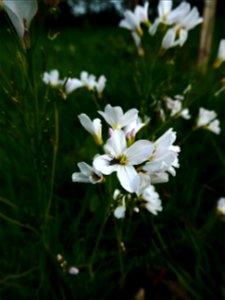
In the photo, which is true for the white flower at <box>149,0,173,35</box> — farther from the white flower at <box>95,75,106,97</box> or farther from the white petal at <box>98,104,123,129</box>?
the white petal at <box>98,104,123,129</box>

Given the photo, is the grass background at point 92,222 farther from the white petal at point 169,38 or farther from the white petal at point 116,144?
the white petal at point 116,144

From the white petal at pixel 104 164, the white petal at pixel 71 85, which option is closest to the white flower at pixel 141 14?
the white petal at pixel 71 85

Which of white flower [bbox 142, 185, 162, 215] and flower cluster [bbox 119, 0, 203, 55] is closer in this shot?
white flower [bbox 142, 185, 162, 215]

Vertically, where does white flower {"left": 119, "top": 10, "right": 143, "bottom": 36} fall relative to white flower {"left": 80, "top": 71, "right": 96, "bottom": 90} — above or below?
above

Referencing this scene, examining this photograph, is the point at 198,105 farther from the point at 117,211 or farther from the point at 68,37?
the point at 68,37

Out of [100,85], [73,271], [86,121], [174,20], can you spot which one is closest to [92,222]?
[73,271]

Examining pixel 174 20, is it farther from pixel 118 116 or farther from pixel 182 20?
pixel 118 116

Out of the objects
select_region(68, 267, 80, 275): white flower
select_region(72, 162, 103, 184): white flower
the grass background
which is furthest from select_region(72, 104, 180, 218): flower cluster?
select_region(68, 267, 80, 275): white flower
